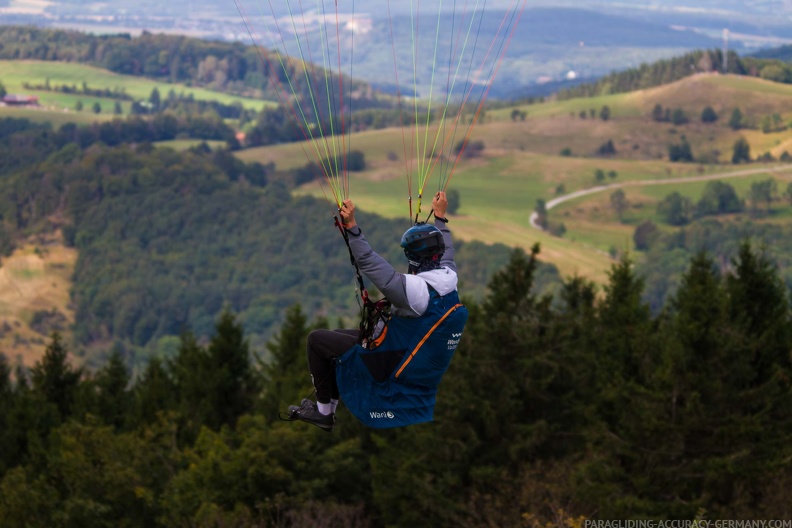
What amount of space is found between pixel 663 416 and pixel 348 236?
19.3m

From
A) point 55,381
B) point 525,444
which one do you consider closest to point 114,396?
point 55,381

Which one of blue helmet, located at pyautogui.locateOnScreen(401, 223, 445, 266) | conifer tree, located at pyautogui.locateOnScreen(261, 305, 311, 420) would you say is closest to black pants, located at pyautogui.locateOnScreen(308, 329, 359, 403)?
blue helmet, located at pyautogui.locateOnScreen(401, 223, 445, 266)

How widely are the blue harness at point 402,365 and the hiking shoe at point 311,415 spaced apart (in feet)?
1.11

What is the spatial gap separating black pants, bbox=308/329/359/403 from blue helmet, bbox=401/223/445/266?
111 cm

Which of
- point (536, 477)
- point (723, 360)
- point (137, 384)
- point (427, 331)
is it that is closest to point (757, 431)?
point (723, 360)

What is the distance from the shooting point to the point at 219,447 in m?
32.3

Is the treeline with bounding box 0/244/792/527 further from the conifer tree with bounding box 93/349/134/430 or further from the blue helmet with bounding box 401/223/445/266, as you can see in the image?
the blue helmet with bounding box 401/223/445/266

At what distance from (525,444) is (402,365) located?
2263cm

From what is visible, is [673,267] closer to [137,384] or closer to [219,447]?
[137,384]

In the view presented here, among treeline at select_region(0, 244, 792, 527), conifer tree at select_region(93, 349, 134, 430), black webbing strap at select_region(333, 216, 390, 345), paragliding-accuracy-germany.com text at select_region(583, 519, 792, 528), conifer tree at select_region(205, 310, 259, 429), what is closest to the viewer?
black webbing strap at select_region(333, 216, 390, 345)

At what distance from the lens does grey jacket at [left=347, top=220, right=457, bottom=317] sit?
11.4 metres

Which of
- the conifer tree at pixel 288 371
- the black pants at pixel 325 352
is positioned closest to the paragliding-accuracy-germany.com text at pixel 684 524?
the black pants at pixel 325 352

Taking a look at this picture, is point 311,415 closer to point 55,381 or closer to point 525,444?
point 525,444

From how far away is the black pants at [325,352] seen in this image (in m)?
12.5
